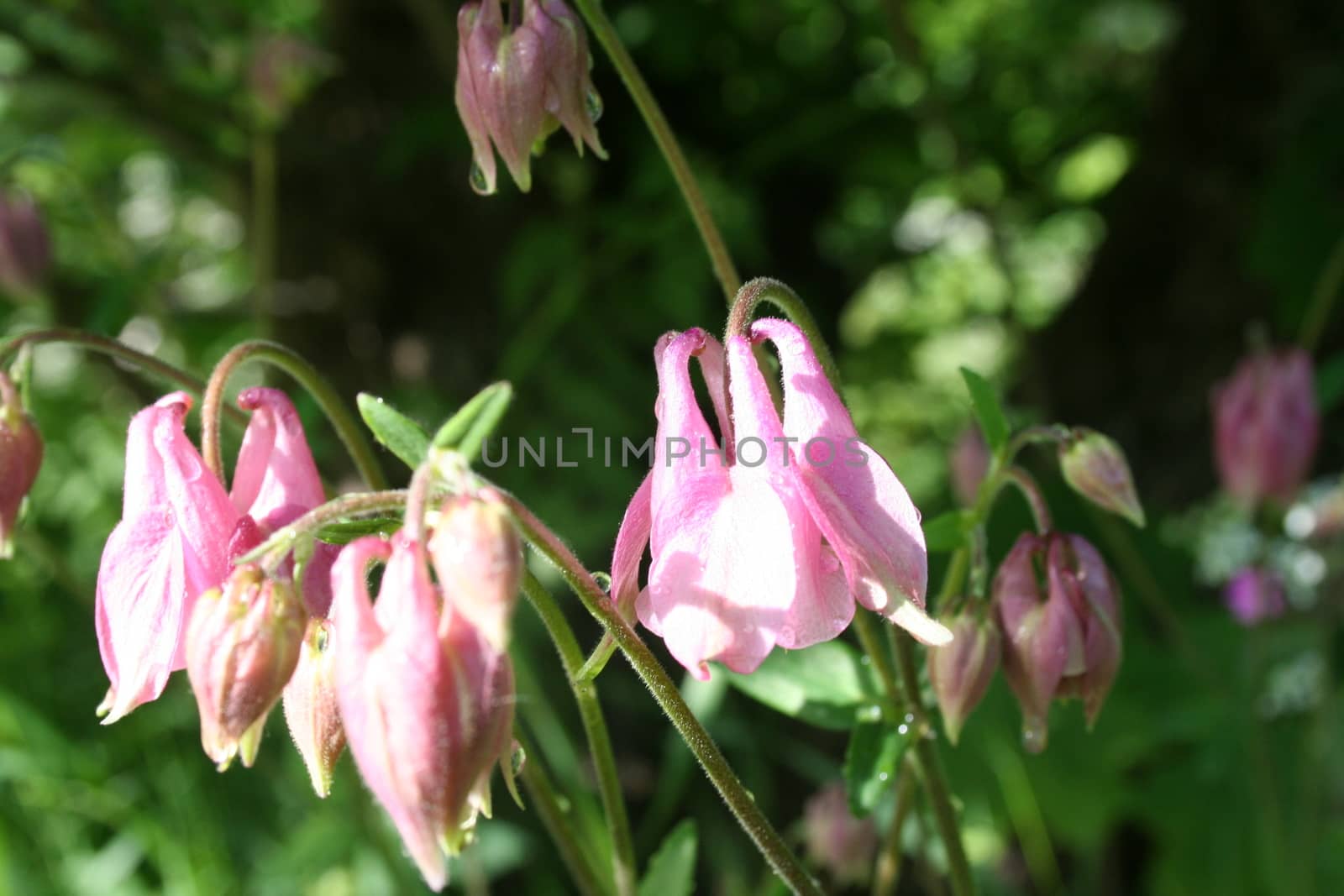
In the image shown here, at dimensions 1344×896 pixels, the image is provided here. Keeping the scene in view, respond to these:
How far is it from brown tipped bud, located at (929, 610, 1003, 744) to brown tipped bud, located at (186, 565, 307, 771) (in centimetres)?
57

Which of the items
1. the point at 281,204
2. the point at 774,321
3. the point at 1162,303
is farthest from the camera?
the point at 1162,303

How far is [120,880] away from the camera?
2469 millimetres

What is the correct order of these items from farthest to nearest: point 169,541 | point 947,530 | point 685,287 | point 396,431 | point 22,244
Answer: point 685,287, point 22,244, point 947,530, point 169,541, point 396,431

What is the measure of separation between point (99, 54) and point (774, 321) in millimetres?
2149

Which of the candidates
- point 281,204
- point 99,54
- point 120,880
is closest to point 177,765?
point 120,880

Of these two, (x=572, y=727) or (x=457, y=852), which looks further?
(x=572, y=727)

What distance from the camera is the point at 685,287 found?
2367 millimetres

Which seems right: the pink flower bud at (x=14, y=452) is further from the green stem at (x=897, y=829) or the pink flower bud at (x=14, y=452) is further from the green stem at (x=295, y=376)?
the green stem at (x=897, y=829)

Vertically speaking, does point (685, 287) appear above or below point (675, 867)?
above

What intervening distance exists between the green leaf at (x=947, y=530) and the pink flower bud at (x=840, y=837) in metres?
0.78

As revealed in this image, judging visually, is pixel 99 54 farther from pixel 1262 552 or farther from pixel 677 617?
pixel 1262 552

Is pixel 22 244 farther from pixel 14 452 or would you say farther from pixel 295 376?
pixel 295 376

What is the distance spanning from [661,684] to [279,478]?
37 centimetres

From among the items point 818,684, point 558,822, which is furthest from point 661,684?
point 818,684
